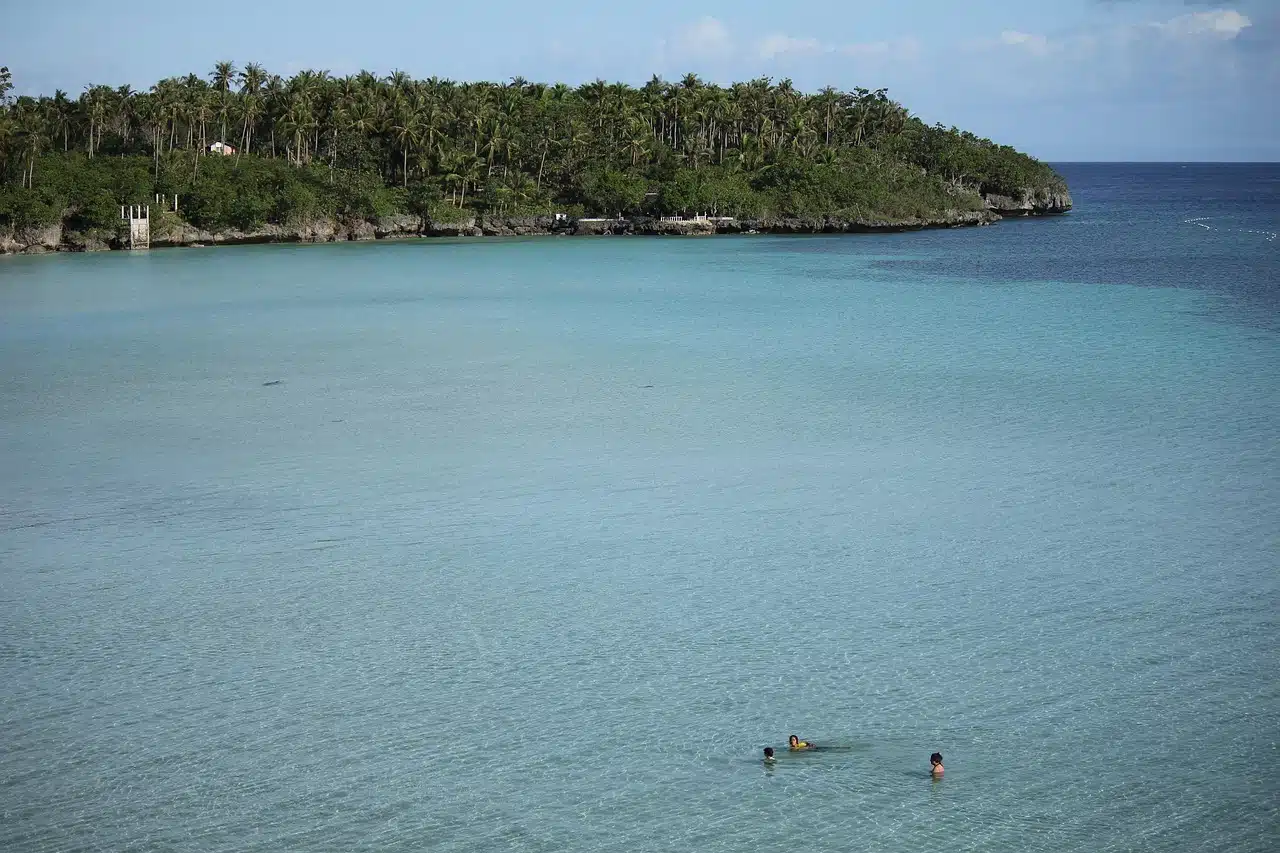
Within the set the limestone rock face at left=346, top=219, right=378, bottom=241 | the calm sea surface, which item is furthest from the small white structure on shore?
the calm sea surface

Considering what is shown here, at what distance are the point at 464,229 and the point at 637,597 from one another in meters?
68.2

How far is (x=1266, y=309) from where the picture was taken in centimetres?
4338

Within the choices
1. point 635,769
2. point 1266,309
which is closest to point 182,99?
point 1266,309

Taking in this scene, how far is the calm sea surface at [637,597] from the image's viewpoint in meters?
11.3

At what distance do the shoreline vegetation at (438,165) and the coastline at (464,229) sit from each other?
117mm

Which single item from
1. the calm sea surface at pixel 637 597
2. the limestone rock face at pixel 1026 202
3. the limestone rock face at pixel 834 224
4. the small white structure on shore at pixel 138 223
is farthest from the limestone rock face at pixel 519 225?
the limestone rock face at pixel 1026 202

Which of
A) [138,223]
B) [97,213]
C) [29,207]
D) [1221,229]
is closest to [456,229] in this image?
[138,223]

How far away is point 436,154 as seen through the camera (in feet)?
281

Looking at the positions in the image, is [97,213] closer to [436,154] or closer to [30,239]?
[30,239]

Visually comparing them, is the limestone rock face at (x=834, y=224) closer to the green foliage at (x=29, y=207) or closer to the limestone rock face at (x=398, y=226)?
the limestone rock face at (x=398, y=226)

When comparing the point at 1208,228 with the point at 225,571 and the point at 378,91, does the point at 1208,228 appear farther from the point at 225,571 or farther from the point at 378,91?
the point at 225,571

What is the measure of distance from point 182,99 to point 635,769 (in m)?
77.7

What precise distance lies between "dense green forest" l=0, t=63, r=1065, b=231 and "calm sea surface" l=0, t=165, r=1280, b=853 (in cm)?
3875

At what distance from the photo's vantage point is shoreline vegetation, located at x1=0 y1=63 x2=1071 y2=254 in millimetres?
70312
